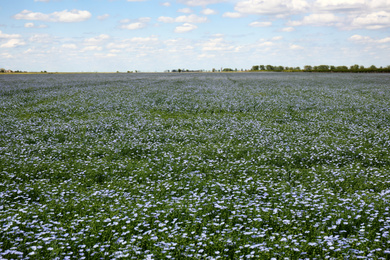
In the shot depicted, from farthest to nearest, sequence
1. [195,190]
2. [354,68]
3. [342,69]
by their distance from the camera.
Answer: [342,69] → [354,68] → [195,190]

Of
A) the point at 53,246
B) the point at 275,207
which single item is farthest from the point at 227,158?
the point at 53,246

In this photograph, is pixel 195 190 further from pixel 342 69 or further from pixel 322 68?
pixel 322 68

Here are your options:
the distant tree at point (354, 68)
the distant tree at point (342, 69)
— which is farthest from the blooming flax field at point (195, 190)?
the distant tree at point (342, 69)

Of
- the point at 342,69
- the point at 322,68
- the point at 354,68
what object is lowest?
the point at 342,69

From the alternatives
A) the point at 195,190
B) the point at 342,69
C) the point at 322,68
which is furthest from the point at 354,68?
the point at 195,190

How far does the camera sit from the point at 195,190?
8.59 m

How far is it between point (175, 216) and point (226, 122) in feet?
38.8

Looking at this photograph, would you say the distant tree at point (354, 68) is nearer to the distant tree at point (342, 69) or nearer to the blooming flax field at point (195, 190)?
the distant tree at point (342, 69)

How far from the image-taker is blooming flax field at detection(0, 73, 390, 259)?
595 cm

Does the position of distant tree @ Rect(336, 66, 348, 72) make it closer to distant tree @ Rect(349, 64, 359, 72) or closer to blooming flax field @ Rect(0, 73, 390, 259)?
distant tree @ Rect(349, 64, 359, 72)

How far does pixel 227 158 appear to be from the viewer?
11664 mm

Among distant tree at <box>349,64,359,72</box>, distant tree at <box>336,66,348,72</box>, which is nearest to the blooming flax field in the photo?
distant tree at <box>349,64,359,72</box>

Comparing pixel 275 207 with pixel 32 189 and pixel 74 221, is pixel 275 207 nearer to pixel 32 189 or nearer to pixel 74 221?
pixel 74 221

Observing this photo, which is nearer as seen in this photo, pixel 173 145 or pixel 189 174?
pixel 189 174
